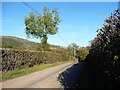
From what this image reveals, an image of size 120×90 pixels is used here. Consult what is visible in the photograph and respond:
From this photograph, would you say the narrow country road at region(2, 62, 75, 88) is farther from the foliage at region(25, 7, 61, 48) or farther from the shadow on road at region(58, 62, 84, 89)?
the foliage at region(25, 7, 61, 48)

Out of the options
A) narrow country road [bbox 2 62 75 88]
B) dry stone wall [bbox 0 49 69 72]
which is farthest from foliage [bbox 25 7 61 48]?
narrow country road [bbox 2 62 75 88]

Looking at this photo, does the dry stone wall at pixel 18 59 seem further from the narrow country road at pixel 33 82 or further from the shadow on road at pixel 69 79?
the shadow on road at pixel 69 79

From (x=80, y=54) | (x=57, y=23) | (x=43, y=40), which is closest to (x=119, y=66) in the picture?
(x=43, y=40)

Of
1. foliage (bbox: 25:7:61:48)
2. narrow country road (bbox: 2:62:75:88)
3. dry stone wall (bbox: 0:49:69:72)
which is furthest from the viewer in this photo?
foliage (bbox: 25:7:61:48)

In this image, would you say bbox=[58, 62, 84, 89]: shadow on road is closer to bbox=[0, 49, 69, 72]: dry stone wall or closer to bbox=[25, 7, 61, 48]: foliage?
bbox=[0, 49, 69, 72]: dry stone wall

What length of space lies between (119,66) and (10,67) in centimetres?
1628

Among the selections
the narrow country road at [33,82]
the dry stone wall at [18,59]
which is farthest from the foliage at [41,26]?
the narrow country road at [33,82]

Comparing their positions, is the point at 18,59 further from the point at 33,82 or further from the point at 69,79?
the point at 33,82

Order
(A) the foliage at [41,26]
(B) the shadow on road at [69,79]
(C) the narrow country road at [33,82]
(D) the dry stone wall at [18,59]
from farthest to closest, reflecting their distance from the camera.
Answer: (A) the foliage at [41,26] → (D) the dry stone wall at [18,59] → (B) the shadow on road at [69,79] → (C) the narrow country road at [33,82]

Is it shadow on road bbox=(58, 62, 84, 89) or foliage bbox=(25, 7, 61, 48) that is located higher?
foliage bbox=(25, 7, 61, 48)

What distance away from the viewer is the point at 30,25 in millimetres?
52281

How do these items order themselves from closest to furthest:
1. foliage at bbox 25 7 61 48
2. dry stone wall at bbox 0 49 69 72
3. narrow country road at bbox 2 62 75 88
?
narrow country road at bbox 2 62 75 88 → dry stone wall at bbox 0 49 69 72 → foliage at bbox 25 7 61 48

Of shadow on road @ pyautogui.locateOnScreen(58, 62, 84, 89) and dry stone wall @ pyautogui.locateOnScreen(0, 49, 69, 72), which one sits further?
dry stone wall @ pyautogui.locateOnScreen(0, 49, 69, 72)

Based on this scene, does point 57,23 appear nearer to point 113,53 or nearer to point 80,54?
point 80,54
